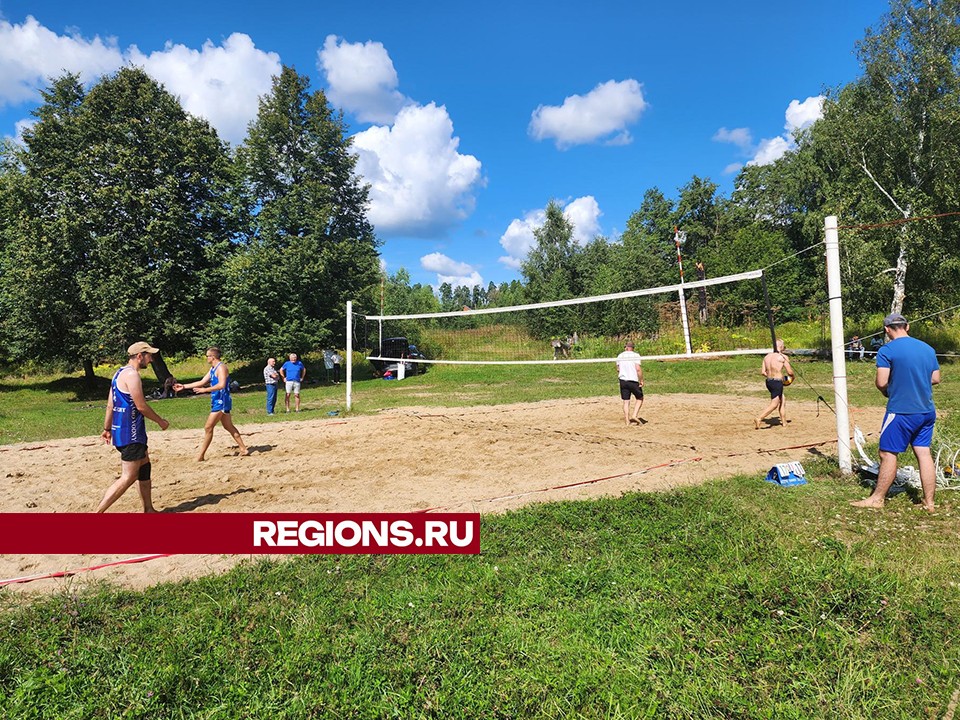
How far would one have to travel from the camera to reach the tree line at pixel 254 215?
17812 millimetres

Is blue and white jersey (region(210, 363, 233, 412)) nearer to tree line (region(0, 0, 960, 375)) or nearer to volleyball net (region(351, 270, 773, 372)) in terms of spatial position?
volleyball net (region(351, 270, 773, 372))

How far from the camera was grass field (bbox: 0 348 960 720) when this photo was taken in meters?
2.36

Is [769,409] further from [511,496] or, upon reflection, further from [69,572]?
[69,572]

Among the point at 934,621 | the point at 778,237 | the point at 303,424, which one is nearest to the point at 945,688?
the point at 934,621

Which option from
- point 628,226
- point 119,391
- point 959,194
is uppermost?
point 628,226

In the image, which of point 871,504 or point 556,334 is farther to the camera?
point 556,334

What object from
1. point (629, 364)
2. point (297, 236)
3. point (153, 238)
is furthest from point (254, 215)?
point (629, 364)

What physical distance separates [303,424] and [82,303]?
15.6m

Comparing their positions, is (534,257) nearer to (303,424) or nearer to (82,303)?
(82,303)

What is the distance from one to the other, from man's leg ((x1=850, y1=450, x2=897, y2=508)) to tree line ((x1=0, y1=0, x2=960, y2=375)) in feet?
38.5

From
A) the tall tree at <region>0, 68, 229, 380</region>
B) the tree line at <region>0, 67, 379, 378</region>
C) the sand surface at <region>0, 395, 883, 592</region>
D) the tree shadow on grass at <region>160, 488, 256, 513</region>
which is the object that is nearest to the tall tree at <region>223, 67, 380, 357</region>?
the tree line at <region>0, 67, 379, 378</region>

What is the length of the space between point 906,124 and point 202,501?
2371cm

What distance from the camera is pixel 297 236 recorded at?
22.5m

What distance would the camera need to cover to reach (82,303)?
66.5 ft
